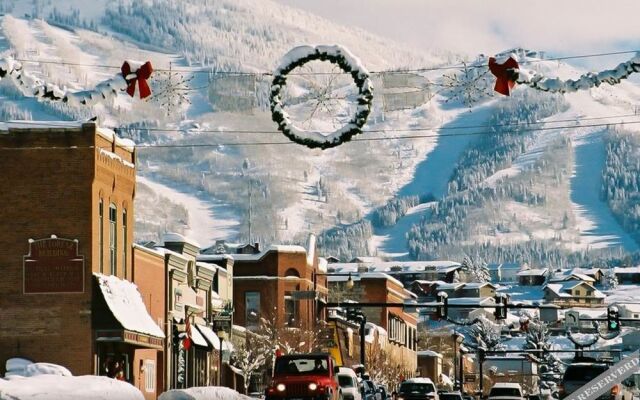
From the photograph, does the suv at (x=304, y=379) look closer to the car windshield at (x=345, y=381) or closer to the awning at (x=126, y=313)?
the car windshield at (x=345, y=381)

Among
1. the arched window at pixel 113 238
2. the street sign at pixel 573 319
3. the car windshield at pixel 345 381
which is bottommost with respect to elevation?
the street sign at pixel 573 319

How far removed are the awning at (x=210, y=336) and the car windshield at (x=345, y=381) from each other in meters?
24.9

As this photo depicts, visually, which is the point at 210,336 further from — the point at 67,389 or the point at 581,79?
the point at 67,389

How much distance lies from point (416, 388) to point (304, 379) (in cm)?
1679

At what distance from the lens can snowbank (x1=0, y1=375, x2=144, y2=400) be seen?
2895 cm

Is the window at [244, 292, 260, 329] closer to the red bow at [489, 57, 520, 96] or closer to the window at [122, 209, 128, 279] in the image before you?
the window at [122, 209, 128, 279]

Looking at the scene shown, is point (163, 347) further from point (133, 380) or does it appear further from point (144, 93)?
point (144, 93)

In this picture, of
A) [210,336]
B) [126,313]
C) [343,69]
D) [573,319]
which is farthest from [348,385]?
[573,319]

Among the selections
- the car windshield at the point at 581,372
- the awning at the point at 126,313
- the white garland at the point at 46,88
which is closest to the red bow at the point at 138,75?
the white garland at the point at 46,88

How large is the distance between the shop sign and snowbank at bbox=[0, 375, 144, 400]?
3558 centimetres

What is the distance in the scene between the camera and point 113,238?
71875 millimetres

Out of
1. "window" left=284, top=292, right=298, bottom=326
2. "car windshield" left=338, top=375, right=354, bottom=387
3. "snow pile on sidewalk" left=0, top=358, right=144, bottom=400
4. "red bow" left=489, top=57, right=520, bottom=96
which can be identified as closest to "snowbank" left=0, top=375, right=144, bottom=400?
"snow pile on sidewalk" left=0, top=358, right=144, bottom=400

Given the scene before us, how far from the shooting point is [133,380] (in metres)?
73.6

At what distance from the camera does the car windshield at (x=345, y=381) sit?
67375 millimetres
